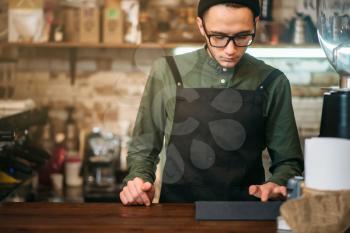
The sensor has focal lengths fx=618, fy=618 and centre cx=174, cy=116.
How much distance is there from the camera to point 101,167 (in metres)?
3.85

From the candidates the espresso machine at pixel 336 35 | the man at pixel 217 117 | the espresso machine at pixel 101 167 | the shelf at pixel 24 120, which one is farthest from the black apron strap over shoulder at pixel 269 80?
the espresso machine at pixel 101 167

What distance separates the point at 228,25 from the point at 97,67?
7.03 ft

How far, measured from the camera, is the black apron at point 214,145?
89.2 inches

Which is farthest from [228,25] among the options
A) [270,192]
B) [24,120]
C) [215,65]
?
A: [24,120]

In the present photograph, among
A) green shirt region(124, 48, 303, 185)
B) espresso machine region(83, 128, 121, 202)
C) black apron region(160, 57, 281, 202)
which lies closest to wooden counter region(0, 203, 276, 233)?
green shirt region(124, 48, 303, 185)

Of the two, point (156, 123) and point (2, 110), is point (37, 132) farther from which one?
point (156, 123)

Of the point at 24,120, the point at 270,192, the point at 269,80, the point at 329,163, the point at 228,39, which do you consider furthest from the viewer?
the point at 24,120

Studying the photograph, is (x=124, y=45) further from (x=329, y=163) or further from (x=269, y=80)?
(x=329, y=163)

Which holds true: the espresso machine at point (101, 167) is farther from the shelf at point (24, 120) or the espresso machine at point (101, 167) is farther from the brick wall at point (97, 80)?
the shelf at point (24, 120)

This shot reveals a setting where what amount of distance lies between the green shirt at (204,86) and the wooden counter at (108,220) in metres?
0.34

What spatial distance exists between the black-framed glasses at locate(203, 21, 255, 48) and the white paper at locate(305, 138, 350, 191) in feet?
2.96

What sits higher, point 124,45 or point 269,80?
point 124,45

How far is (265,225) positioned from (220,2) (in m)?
0.94

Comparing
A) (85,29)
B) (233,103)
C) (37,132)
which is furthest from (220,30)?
(37,132)
